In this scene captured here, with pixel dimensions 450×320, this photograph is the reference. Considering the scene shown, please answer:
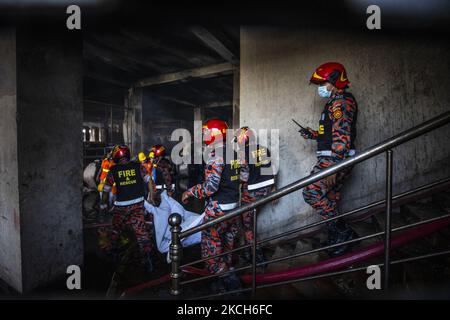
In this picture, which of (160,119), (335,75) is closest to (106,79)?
(160,119)

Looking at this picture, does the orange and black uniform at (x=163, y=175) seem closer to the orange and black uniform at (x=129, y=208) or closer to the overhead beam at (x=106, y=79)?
the orange and black uniform at (x=129, y=208)

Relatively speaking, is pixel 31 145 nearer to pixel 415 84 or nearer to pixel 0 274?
pixel 0 274

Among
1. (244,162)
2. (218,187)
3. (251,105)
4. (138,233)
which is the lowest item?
(138,233)

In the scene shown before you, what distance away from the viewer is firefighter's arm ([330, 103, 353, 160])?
8.48ft

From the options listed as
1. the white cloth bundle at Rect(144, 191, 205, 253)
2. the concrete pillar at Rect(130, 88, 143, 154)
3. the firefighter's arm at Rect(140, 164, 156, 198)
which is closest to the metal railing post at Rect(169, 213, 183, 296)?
the white cloth bundle at Rect(144, 191, 205, 253)

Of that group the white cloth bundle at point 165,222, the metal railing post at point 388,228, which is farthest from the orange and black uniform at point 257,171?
the metal railing post at point 388,228

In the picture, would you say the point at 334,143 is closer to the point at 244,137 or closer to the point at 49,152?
the point at 244,137

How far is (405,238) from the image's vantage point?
196 centimetres

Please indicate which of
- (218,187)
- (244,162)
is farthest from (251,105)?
(218,187)

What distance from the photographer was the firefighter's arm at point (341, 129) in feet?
8.48

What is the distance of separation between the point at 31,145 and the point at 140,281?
8.05ft

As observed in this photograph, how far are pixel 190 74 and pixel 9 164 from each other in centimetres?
Answer: 637

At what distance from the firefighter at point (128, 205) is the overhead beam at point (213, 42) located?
3255 millimetres

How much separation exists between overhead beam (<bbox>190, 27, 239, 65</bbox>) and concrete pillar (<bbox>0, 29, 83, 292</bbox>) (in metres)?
2.73
